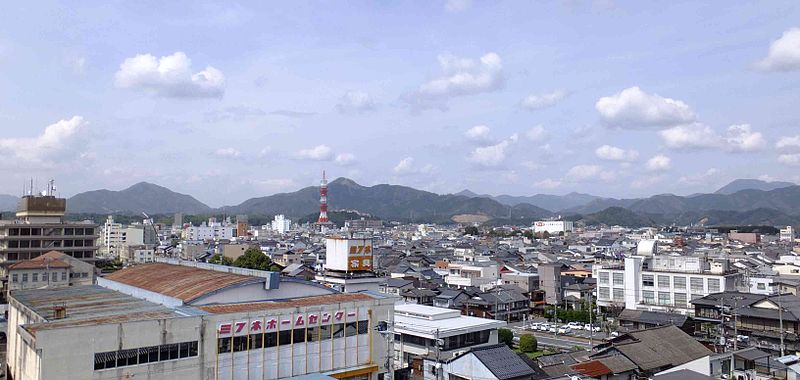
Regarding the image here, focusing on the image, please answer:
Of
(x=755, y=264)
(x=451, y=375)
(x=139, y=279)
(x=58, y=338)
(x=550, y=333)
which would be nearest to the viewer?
(x=58, y=338)

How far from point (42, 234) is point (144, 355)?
33990 mm

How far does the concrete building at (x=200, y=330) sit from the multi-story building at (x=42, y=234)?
24198 mm

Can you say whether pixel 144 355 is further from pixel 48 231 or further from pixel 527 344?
pixel 48 231

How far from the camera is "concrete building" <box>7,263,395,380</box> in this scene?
497 inches

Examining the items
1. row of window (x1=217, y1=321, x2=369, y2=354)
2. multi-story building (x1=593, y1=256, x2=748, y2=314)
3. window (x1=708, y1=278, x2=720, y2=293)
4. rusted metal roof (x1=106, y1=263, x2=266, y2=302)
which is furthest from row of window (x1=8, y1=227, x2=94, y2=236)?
window (x1=708, y1=278, x2=720, y2=293)

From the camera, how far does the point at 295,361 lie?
615 inches

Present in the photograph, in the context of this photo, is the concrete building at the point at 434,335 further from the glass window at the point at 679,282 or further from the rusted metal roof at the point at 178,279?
the glass window at the point at 679,282

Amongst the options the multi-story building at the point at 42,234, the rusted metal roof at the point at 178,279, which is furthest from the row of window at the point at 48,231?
the rusted metal roof at the point at 178,279

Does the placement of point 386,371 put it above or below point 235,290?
below

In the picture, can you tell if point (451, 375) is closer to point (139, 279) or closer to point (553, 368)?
point (553, 368)

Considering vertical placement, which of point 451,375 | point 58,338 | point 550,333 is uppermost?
point 58,338

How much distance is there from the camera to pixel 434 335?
21406mm

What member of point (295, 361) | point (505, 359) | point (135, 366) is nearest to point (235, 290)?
point (295, 361)

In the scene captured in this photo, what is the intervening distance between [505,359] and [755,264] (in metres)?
43.1
